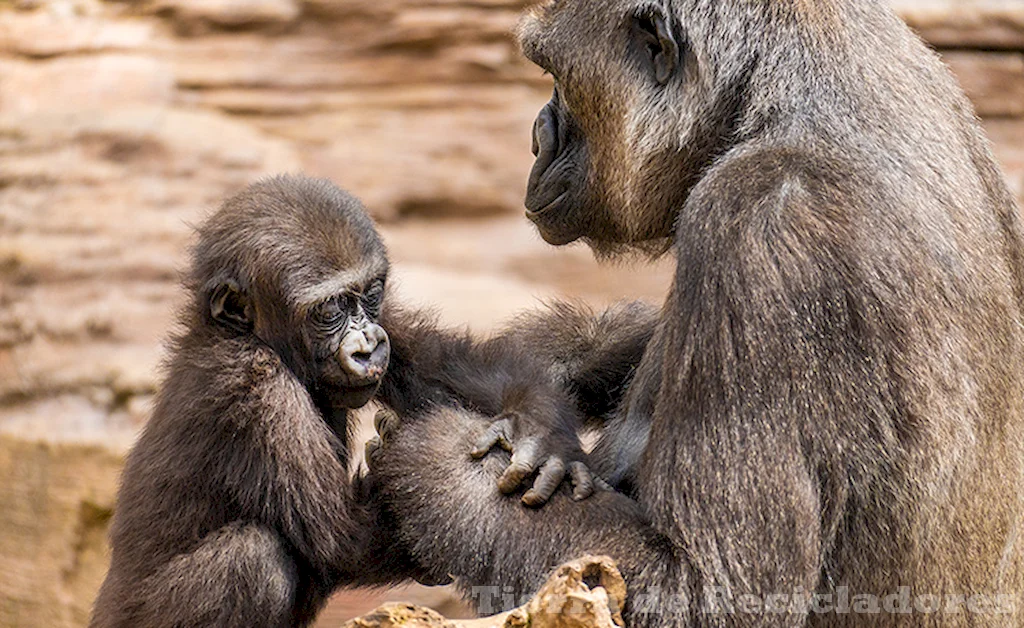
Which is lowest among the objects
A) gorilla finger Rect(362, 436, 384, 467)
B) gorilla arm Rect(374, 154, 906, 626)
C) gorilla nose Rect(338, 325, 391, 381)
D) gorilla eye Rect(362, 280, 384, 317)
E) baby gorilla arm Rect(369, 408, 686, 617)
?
gorilla finger Rect(362, 436, 384, 467)

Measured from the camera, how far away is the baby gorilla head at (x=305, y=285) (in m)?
3.33

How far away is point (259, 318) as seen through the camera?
3.39 metres

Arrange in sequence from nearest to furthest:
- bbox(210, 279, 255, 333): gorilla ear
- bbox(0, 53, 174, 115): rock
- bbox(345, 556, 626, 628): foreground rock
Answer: bbox(345, 556, 626, 628): foreground rock, bbox(210, 279, 255, 333): gorilla ear, bbox(0, 53, 174, 115): rock

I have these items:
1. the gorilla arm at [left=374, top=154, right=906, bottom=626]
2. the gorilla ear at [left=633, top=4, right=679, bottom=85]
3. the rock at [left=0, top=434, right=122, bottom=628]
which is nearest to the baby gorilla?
the gorilla arm at [left=374, top=154, right=906, bottom=626]

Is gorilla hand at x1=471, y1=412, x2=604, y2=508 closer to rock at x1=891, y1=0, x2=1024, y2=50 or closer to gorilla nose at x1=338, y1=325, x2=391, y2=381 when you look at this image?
gorilla nose at x1=338, y1=325, x2=391, y2=381

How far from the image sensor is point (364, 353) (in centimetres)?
330

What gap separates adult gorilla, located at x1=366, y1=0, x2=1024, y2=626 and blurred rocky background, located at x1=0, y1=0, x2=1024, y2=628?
4.01 metres

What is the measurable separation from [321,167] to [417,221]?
727mm

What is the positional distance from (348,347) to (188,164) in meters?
4.72

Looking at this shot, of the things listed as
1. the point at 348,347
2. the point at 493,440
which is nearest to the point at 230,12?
the point at 348,347

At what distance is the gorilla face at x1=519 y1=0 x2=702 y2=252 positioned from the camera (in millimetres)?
3229

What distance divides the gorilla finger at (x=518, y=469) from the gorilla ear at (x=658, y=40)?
0.97m

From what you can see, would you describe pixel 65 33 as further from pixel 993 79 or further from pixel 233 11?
pixel 993 79

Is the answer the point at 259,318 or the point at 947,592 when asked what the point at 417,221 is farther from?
the point at 947,592
